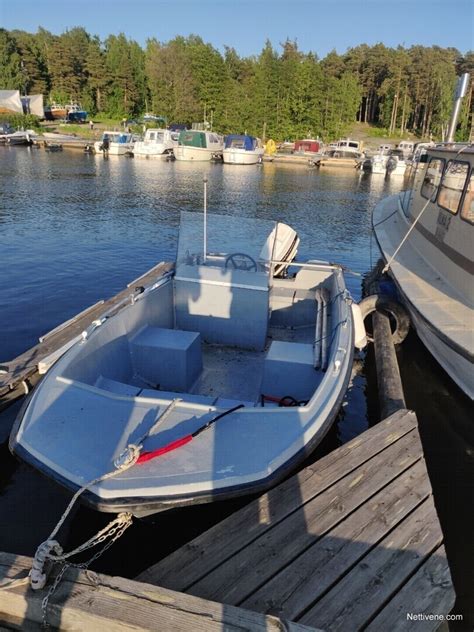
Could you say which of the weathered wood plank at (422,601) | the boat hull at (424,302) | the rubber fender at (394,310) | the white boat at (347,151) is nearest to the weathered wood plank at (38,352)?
the weathered wood plank at (422,601)

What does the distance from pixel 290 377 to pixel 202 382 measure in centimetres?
145

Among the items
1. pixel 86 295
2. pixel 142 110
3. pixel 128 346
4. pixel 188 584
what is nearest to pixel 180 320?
pixel 128 346

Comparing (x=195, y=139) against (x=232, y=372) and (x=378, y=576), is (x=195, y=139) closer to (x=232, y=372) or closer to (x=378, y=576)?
(x=232, y=372)

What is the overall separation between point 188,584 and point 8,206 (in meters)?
21.6

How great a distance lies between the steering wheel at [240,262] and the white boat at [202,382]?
19 millimetres

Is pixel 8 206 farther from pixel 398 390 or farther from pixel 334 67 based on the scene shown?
pixel 334 67

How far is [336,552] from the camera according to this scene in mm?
3061

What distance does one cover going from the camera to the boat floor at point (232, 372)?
5.98 meters

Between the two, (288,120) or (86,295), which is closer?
(86,295)

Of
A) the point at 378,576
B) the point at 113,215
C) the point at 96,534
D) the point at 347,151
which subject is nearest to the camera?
the point at 378,576

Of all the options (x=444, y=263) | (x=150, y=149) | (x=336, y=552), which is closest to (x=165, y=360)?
(x=336, y=552)

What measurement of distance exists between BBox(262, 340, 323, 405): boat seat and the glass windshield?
2.52m

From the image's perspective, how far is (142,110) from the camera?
238 feet

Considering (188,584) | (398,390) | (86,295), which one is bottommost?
(86,295)
